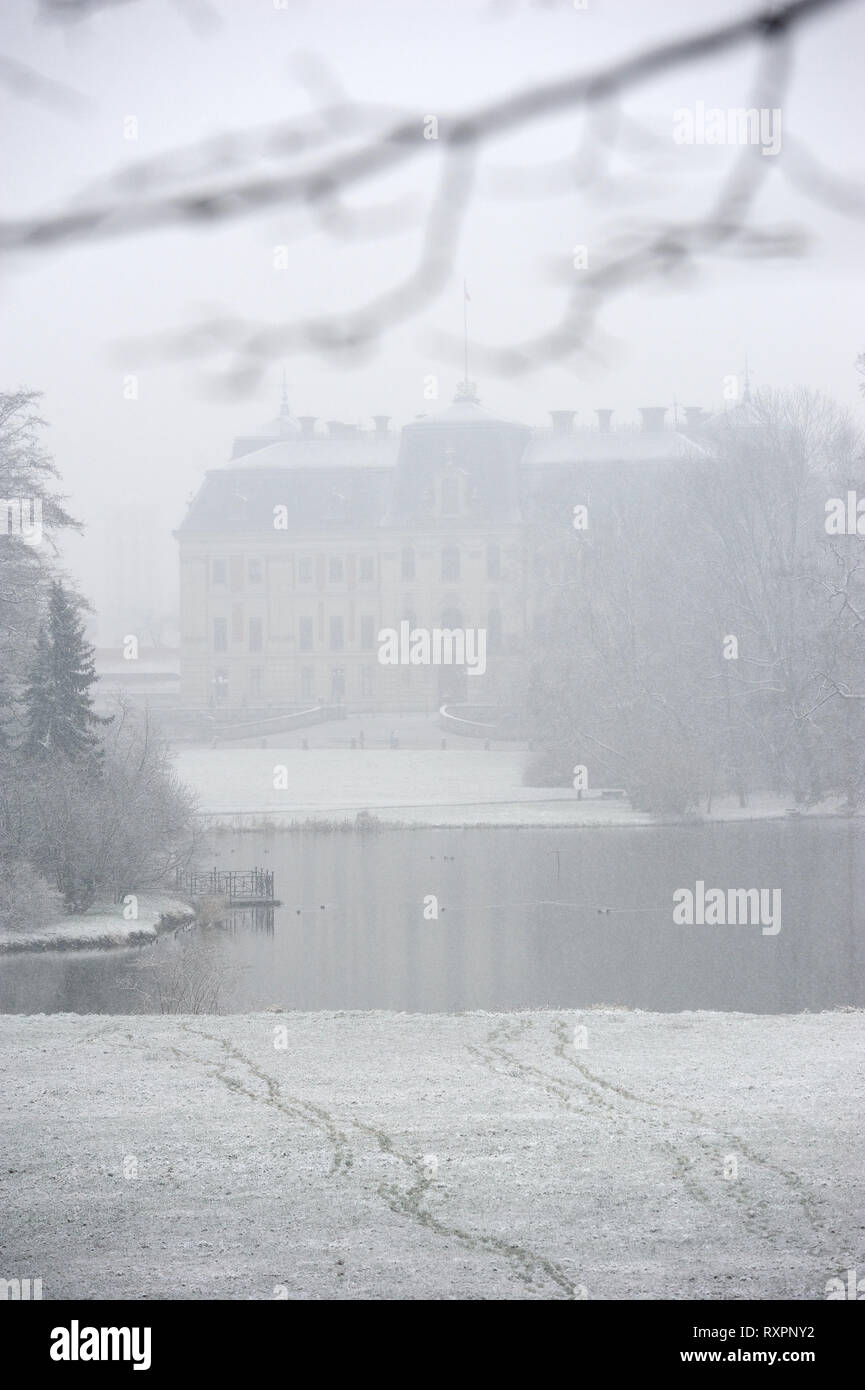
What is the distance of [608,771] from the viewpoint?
126 ft

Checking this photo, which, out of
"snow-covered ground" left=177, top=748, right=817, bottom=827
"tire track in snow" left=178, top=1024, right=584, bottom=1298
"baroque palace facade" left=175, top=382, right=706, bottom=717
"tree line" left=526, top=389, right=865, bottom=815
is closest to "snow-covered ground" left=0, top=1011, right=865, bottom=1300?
"tire track in snow" left=178, top=1024, right=584, bottom=1298

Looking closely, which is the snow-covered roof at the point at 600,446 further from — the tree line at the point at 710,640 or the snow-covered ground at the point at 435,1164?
the snow-covered ground at the point at 435,1164

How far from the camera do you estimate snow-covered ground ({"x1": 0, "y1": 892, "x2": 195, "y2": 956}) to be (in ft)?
62.2

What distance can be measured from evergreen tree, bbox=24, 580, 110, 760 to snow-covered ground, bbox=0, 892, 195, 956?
2.48 meters

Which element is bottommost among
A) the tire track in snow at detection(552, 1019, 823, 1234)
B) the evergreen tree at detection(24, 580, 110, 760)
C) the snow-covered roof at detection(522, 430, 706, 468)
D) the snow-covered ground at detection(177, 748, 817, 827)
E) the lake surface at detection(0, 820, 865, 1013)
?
the lake surface at detection(0, 820, 865, 1013)

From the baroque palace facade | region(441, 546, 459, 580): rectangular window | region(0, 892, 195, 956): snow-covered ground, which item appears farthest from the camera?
region(441, 546, 459, 580): rectangular window

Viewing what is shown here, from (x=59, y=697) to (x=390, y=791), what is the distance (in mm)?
17632

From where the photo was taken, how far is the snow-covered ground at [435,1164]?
19.1ft

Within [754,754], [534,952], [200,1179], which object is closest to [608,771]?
[754,754]

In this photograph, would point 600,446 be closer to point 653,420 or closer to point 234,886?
point 653,420

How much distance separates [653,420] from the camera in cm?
5978

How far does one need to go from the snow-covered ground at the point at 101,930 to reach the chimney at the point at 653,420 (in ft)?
137

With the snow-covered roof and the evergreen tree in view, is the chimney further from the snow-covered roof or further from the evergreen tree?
the evergreen tree

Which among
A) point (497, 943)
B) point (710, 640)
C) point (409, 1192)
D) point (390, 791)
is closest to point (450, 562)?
point (390, 791)
